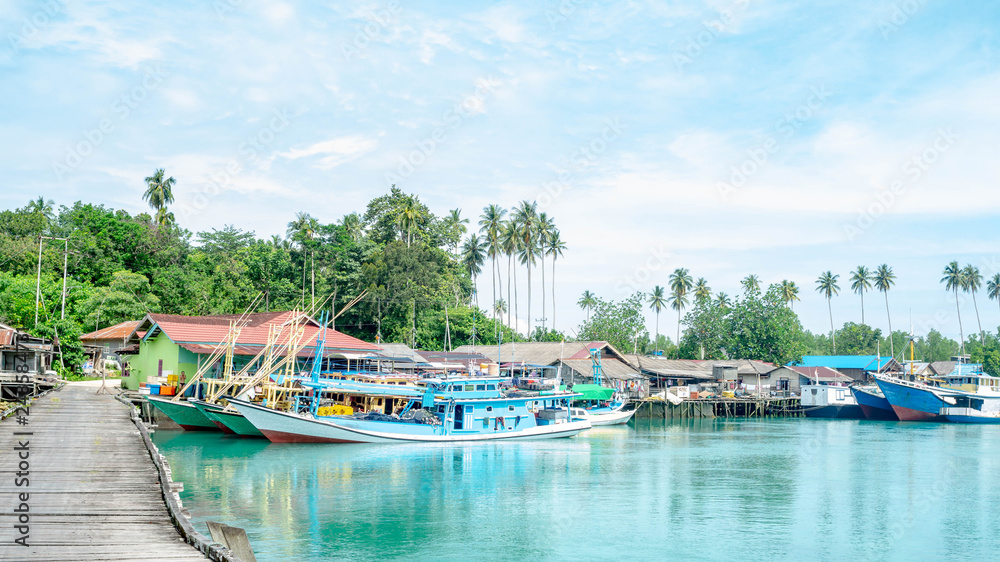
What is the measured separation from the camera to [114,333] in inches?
1891

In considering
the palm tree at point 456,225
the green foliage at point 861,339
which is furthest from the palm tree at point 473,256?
the green foliage at point 861,339

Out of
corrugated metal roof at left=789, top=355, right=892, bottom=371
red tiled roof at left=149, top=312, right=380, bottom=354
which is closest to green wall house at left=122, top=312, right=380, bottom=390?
red tiled roof at left=149, top=312, right=380, bottom=354

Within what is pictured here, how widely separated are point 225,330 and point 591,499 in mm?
25658

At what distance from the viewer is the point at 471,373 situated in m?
43.8

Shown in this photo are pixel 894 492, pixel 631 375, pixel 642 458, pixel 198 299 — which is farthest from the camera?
pixel 631 375

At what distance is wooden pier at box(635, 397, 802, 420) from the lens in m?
60.9

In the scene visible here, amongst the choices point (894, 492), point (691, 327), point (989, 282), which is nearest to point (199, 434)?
point (894, 492)

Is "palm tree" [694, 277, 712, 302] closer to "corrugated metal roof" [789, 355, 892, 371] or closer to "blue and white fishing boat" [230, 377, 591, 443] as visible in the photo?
"corrugated metal roof" [789, 355, 892, 371]

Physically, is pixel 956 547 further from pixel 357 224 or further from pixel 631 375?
pixel 357 224

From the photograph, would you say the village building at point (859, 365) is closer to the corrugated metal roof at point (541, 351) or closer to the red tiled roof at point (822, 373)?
the red tiled roof at point (822, 373)

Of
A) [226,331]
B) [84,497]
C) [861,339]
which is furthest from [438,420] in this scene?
[861,339]

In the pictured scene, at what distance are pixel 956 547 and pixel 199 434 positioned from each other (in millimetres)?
30442

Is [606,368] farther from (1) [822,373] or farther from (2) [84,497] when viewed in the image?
(2) [84,497]

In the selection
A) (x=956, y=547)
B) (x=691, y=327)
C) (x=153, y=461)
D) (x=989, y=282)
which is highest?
(x=989, y=282)
